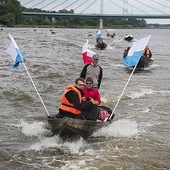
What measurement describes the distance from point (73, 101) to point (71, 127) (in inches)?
20.8

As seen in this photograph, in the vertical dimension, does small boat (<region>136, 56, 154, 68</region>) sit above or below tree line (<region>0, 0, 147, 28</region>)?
above

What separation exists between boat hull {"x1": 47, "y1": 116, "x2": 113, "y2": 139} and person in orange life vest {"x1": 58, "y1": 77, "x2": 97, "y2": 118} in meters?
0.26

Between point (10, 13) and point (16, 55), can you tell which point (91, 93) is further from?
point (10, 13)

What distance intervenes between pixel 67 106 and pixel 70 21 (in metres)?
112

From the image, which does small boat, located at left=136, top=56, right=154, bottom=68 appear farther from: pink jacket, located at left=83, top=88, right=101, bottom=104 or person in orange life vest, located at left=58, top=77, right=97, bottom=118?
person in orange life vest, located at left=58, top=77, right=97, bottom=118

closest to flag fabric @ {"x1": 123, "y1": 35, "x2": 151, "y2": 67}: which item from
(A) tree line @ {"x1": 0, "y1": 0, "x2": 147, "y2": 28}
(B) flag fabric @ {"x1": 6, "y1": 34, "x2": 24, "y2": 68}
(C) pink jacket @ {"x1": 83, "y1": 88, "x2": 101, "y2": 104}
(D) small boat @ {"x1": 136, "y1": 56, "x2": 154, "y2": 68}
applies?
(C) pink jacket @ {"x1": 83, "y1": 88, "x2": 101, "y2": 104}

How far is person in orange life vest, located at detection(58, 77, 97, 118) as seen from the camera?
733cm

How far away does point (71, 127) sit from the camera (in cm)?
727

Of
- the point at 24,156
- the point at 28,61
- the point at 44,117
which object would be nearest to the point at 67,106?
the point at 24,156

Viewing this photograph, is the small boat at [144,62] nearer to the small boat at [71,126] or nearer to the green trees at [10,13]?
the small boat at [71,126]

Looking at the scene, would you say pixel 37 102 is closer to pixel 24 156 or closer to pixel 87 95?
pixel 87 95

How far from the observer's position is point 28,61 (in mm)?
22562

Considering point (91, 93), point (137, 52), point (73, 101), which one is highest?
point (137, 52)

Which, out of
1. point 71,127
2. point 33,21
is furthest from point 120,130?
point 33,21
